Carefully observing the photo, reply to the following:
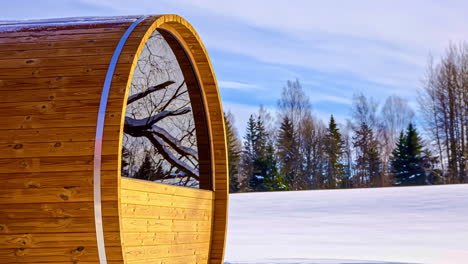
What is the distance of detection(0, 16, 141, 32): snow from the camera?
4410mm

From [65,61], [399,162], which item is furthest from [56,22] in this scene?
[399,162]

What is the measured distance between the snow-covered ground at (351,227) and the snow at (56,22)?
13.7 feet

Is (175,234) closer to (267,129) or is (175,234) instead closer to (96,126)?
(96,126)

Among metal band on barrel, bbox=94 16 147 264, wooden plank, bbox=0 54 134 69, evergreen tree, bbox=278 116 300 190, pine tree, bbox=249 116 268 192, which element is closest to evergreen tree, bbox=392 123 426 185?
evergreen tree, bbox=278 116 300 190

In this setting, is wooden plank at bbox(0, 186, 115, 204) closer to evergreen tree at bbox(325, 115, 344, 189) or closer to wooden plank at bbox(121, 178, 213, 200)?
wooden plank at bbox(121, 178, 213, 200)

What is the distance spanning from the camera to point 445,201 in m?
14.0

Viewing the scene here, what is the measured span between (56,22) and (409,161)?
29.2 metres

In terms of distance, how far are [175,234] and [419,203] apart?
10.0 meters

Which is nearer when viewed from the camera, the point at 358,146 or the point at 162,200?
the point at 162,200

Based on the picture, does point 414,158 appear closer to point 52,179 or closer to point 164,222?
point 164,222

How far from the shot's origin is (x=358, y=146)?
34375mm

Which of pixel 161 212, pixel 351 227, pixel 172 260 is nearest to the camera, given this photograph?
pixel 161 212

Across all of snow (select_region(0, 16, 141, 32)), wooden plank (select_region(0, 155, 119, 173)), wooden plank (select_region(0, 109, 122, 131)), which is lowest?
wooden plank (select_region(0, 155, 119, 173))

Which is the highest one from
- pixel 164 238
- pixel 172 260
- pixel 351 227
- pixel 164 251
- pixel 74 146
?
pixel 74 146
